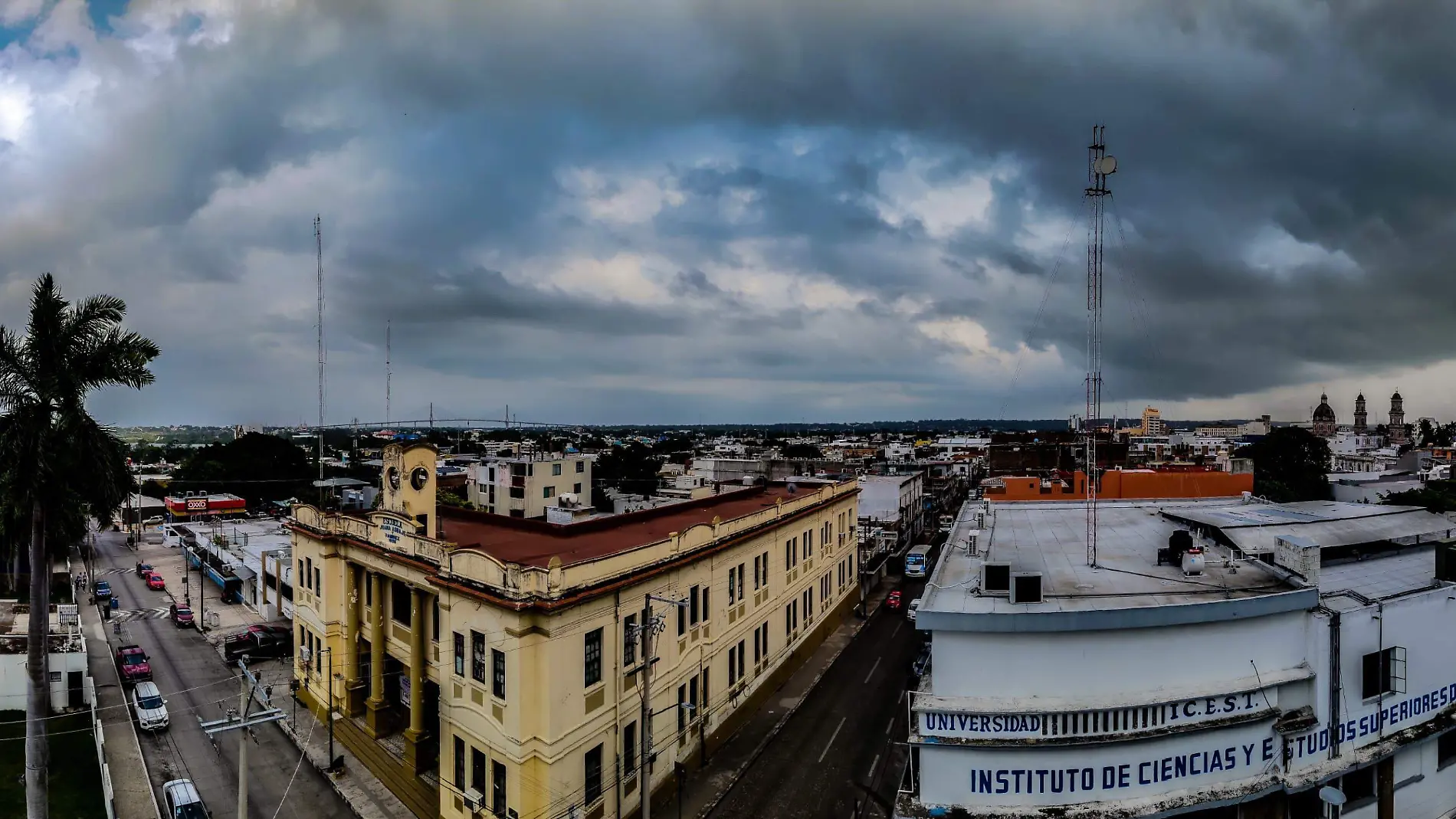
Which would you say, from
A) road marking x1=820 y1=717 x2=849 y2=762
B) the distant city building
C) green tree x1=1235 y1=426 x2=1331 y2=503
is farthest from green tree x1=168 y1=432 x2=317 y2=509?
the distant city building

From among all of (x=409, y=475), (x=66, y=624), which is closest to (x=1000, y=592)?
(x=409, y=475)

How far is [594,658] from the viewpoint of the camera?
820 inches

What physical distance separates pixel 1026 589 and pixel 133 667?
4161cm

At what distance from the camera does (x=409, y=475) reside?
25375mm

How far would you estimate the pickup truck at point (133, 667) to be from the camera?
3519 centimetres

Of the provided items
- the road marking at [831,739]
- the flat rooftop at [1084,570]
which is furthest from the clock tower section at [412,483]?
the flat rooftop at [1084,570]

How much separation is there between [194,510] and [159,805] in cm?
8045

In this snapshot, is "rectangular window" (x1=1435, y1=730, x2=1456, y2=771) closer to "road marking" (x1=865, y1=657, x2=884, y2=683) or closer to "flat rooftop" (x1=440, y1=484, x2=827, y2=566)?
"road marking" (x1=865, y1=657, x2=884, y2=683)

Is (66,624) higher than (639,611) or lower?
lower

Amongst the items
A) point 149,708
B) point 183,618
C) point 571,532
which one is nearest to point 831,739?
point 571,532

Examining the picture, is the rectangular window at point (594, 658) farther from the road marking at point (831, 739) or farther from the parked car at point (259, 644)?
the parked car at point (259, 644)

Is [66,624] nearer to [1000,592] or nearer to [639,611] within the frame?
[639,611]

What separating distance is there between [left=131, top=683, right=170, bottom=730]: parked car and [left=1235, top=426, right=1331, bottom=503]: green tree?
82041 millimetres

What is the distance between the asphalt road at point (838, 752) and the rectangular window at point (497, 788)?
6.88 metres
